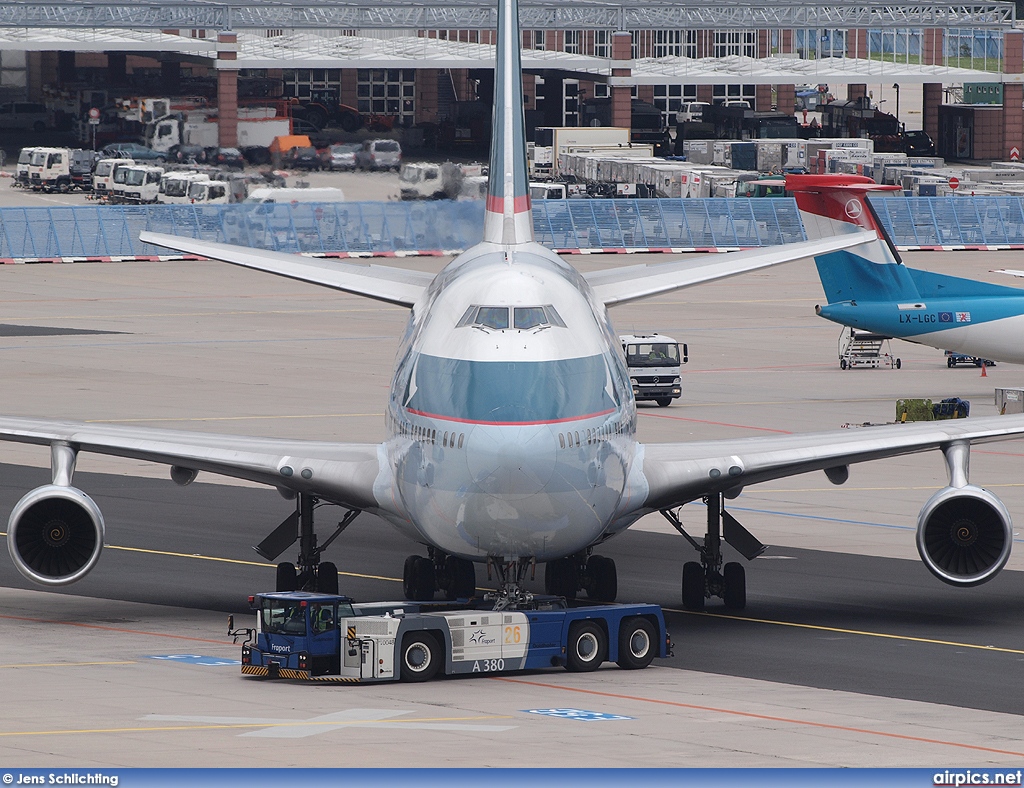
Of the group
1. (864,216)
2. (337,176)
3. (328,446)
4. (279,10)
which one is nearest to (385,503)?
(328,446)

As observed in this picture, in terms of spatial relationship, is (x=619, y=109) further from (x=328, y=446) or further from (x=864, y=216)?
(x=328, y=446)

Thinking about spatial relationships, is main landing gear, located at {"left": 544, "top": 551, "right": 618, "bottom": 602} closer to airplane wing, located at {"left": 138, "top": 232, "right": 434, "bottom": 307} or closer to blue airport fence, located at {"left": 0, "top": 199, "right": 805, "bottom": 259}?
airplane wing, located at {"left": 138, "top": 232, "right": 434, "bottom": 307}

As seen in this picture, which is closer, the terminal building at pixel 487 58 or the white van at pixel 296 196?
the white van at pixel 296 196

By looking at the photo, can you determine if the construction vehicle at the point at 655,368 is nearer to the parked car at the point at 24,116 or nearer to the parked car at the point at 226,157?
the parked car at the point at 226,157

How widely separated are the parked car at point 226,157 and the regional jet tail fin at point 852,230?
74693 millimetres

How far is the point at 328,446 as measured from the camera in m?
32.6

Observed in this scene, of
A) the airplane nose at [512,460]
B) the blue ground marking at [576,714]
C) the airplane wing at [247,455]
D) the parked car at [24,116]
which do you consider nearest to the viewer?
the blue ground marking at [576,714]

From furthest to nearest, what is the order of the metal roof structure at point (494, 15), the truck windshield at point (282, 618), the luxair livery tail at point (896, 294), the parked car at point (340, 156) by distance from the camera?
the metal roof structure at point (494, 15), the parked car at point (340, 156), the luxair livery tail at point (896, 294), the truck windshield at point (282, 618)

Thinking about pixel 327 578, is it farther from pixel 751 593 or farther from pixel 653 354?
pixel 653 354

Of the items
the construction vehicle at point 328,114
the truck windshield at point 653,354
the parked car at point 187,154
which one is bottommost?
the truck windshield at point 653,354

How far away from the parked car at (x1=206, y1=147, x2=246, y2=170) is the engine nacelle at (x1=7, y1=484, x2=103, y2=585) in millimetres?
102684

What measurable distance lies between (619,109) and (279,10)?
96.8 feet

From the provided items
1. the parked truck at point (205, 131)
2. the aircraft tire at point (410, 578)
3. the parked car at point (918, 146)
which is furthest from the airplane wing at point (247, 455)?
the parked car at point (918, 146)

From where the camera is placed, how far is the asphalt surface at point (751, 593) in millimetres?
29391
